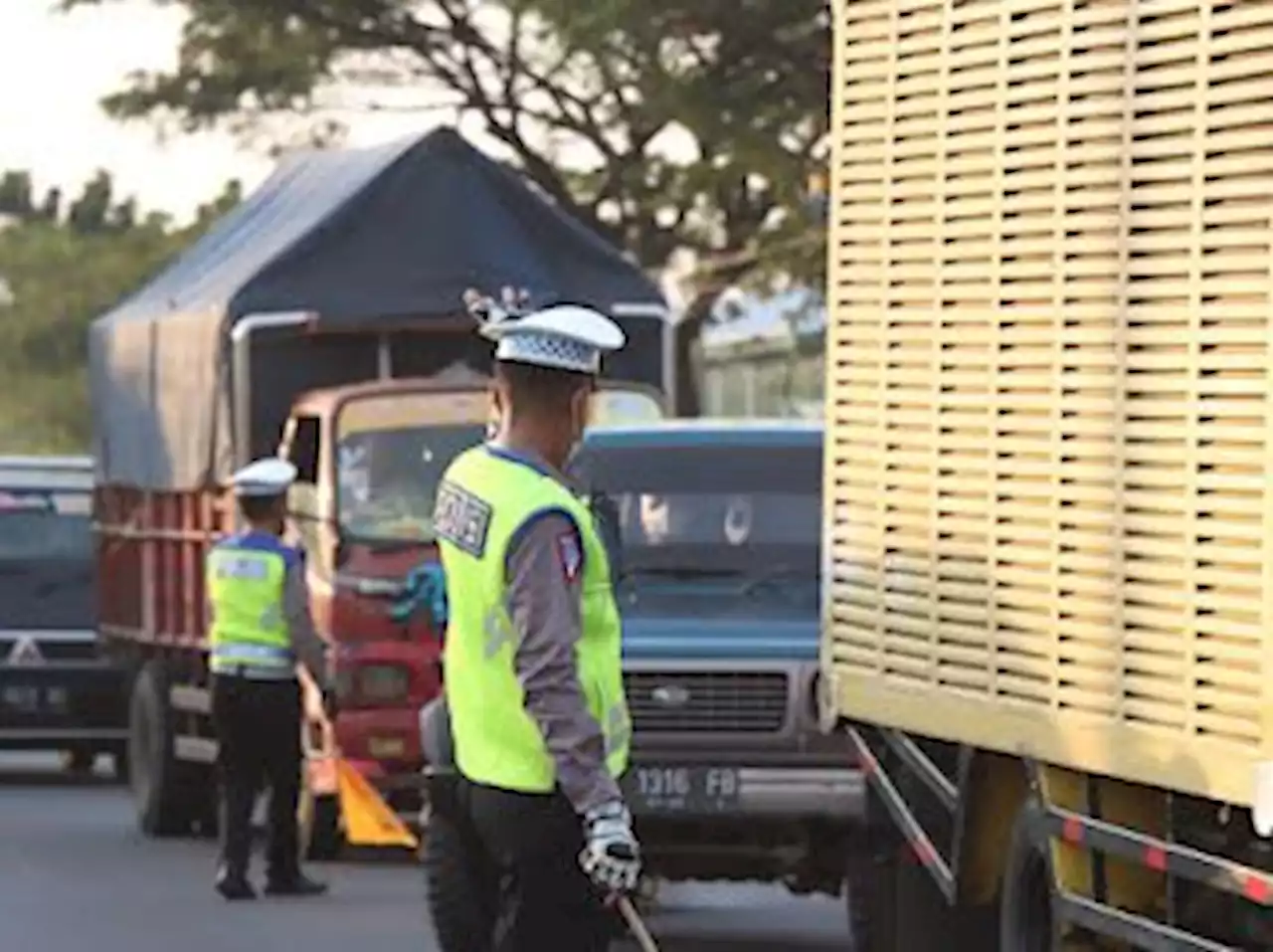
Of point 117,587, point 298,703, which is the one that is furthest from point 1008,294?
point 117,587

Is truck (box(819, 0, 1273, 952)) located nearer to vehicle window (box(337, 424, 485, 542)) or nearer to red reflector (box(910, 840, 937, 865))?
red reflector (box(910, 840, 937, 865))

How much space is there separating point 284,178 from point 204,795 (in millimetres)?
4079

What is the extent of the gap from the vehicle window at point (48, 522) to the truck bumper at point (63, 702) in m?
1.37

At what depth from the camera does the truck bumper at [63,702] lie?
29.4 m

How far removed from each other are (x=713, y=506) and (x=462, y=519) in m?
8.59

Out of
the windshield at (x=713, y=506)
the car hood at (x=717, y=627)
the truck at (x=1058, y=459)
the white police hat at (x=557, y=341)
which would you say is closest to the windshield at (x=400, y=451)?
the windshield at (x=713, y=506)

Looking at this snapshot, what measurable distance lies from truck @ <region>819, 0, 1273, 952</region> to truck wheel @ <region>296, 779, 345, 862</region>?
8634 millimetres

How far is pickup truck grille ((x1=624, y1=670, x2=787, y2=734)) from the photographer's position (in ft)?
54.6

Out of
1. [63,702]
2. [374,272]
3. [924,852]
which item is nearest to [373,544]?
[374,272]

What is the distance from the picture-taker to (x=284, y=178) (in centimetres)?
2714

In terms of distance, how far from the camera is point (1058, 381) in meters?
11.2

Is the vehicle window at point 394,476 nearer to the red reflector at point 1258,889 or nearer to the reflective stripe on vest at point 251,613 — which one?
the reflective stripe on vest at point 251,613

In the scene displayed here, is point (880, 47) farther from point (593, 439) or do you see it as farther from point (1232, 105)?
point (593, 439)

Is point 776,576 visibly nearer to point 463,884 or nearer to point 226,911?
point 226,911
